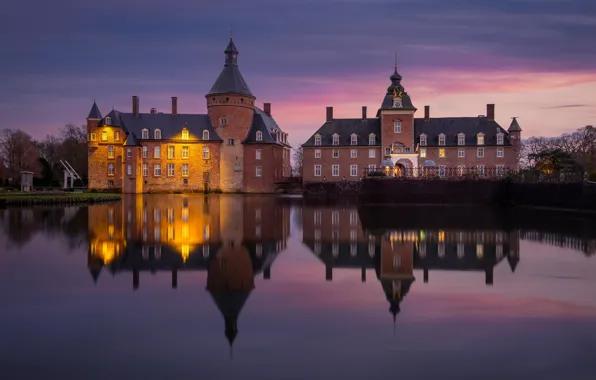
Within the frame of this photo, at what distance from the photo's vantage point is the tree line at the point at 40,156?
63.1 metres

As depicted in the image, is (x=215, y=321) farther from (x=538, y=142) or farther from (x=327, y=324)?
(x=538, y=142)

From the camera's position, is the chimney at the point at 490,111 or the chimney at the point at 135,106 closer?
the chimney at the point at 490,111

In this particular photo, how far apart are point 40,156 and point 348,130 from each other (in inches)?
1535

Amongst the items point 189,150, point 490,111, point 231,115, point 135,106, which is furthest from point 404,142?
point 135,106

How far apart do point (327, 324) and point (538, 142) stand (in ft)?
272

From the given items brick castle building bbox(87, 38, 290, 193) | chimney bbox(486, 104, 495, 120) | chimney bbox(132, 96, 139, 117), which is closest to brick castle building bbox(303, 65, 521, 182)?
chimney bbox(486, 104, 495, 120)

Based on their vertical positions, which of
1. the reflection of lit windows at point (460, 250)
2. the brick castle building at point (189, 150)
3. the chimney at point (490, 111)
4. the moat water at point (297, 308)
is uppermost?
the chimney at point (490, 111)

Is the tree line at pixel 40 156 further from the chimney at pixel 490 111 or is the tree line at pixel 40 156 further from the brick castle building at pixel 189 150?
the chimney at pixel 490 111

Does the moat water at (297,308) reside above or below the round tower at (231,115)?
below

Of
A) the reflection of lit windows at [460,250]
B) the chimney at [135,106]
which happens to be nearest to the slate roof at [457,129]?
the chimney at [135,106]

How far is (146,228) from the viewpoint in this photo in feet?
64.1

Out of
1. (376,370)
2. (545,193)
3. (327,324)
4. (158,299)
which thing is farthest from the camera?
(545,193)

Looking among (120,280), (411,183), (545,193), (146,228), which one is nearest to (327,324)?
(120,280)

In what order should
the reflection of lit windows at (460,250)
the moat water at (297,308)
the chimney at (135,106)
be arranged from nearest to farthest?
the moat water at (297,308) → the reflection of lit windows at (460,250) → the chimney at (135,106)
